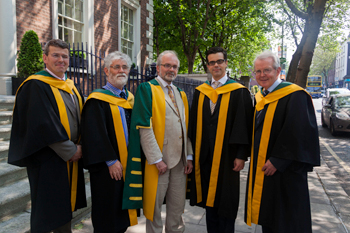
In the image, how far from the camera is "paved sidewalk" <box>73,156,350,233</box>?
11.1 ft

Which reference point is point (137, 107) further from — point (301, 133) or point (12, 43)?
point (12, 43)

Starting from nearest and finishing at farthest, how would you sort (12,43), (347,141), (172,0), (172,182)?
1. (172,182)
2. (12,43)
3. (347,141)
4. (172,0)

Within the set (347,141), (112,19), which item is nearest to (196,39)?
(112,19)

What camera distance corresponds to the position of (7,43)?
19.4ft

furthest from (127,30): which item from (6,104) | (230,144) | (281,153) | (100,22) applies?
(281,153)

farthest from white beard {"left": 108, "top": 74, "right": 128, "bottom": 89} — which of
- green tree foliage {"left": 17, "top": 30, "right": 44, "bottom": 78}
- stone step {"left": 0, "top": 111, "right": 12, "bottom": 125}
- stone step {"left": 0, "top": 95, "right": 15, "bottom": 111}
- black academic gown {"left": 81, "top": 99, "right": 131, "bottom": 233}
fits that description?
green tree foliage {"left": 17, "top": 30, "right": 44, "bottom": 78}

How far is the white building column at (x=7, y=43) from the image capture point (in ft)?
19.2

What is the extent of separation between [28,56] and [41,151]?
169 inches

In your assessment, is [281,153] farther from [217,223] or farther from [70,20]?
[70,20]

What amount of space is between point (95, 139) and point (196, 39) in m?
14.2

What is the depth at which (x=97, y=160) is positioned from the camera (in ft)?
8.11

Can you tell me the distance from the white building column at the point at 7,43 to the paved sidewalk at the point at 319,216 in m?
3.89

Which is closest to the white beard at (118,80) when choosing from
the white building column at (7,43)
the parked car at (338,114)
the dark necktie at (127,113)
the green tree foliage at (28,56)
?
the dark necktie at (127,113)

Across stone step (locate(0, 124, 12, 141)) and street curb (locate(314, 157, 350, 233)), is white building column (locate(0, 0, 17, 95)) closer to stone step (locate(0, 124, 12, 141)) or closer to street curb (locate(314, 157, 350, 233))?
stone step (locate(0, 124, 12, 141))
